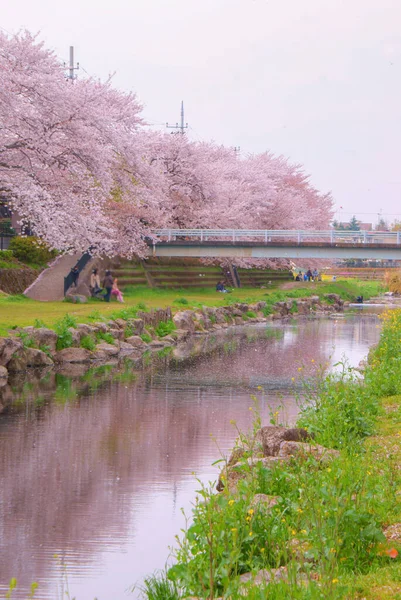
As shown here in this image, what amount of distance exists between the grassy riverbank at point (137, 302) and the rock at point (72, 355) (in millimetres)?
1572

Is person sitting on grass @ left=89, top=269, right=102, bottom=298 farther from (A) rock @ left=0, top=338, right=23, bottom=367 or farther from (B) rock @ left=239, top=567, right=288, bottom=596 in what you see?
(B) rock @ left=239, top=567, right=288, bottom=596

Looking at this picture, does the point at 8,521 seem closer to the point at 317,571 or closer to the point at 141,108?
the point at 317,571

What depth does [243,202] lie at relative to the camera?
212 ft

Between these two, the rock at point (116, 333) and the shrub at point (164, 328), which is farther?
the shrub at point (164, 328)

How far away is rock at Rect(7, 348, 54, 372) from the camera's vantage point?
22016 mm

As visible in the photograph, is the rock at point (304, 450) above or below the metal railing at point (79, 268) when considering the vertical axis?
below

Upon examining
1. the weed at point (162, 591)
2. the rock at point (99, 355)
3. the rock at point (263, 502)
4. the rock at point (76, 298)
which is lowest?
the rock at point (99, 355)

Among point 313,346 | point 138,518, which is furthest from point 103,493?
point 313,346

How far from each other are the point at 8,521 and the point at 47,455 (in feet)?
11.1

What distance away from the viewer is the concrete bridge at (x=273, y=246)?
179 feet

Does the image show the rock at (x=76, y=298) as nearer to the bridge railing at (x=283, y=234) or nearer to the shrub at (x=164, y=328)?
the shrub at (x=164, y=328)

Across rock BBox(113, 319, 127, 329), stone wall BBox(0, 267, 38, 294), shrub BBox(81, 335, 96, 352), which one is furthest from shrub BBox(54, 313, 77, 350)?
stone wall BBox(0, 267, 38, 294)

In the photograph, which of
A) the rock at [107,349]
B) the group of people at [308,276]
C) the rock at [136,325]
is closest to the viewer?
the rock at [107,349]

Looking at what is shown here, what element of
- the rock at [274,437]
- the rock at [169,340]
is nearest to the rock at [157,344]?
the rock at [169,340]
